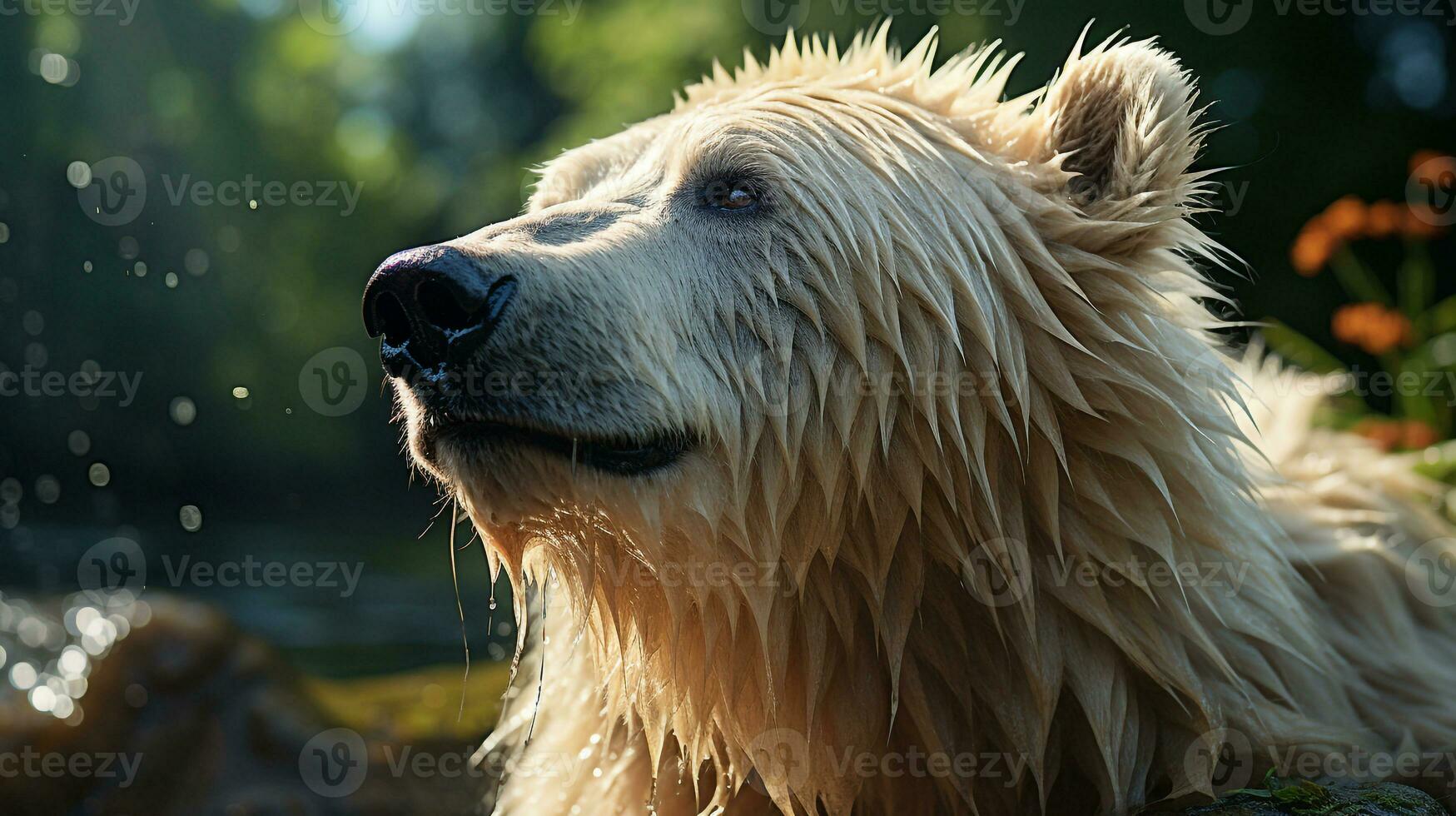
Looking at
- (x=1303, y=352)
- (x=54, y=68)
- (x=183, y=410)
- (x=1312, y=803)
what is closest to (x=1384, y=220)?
(x=1303, y=352)

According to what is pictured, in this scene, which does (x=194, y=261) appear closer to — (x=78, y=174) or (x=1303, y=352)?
(x=78, y=174)

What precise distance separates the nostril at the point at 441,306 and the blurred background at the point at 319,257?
65.4 inches

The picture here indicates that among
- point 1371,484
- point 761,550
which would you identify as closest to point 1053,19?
point 1371,484

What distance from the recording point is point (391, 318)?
7.06 ft

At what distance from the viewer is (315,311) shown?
17.3m

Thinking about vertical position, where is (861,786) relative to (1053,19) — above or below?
below

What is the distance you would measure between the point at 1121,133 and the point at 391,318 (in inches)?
61.2

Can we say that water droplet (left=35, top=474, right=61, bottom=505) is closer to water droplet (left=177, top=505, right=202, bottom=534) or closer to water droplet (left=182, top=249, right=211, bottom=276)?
water droplet (left=177, top=505, right=202, bottom=534)

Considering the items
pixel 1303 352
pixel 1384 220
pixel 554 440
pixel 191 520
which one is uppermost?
pixel 554 440

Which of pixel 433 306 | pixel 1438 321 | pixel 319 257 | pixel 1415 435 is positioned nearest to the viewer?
pixel 433 306

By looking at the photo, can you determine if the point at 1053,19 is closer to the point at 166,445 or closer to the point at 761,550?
the point at 761,550

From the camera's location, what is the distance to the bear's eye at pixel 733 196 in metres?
2.52

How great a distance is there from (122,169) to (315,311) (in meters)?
3.14

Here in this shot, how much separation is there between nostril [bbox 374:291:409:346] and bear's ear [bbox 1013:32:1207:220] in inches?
56.6
